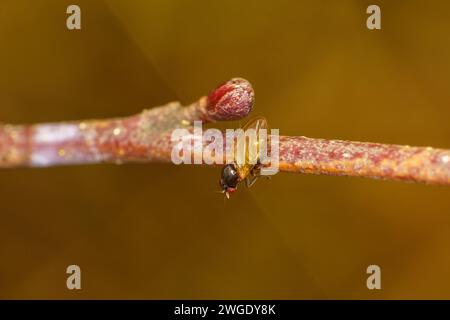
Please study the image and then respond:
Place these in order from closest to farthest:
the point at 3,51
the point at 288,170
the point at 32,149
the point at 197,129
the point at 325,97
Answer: the point at 288,170 → the point at 197,129 → the point at 32,149 → the point at 3,51 → the point at 325,97

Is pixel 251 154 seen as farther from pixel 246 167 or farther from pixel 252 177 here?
pixel 252 177

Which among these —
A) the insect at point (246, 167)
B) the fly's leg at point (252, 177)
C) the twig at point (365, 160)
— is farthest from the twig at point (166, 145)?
the fly's leg at point (252, 177)

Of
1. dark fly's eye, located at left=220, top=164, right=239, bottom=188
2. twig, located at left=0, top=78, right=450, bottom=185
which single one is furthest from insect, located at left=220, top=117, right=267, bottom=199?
twig, located at left=0, top=78, right=450, bottom=185

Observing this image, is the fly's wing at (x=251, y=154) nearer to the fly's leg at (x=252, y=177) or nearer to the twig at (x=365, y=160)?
the fly's leg at (x=252, y=177)

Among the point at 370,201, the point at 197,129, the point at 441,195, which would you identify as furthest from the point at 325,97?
the point at 197,129

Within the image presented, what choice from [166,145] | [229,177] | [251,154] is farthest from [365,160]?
[229,177]

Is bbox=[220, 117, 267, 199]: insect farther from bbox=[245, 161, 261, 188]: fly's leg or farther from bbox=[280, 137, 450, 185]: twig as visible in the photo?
bbox=[280, 137, 450, 185]: twig

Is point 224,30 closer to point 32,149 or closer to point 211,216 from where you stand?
point 211,216
